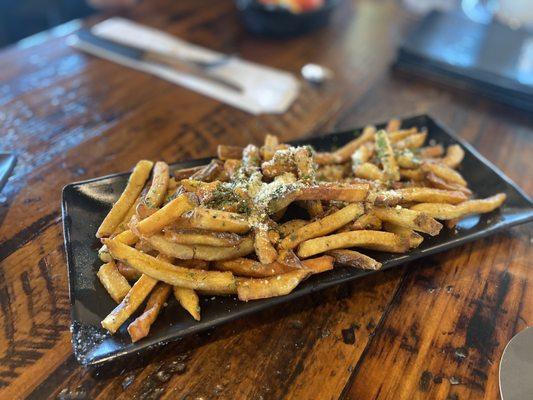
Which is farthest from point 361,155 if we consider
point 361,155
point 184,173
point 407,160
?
point 184,173

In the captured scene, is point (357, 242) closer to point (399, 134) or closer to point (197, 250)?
point (197, 250)

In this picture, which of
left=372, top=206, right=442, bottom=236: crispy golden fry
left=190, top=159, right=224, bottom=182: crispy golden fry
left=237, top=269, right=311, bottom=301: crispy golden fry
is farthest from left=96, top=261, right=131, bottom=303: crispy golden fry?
left=372, top=206, right=442, bottom=236: crispy golden fry

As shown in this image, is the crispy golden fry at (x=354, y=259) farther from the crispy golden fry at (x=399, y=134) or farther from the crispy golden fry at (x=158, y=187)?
the crispy golden fry at (x=399, y=134)

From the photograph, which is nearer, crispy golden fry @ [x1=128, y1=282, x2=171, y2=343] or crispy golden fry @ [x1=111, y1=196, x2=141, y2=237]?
crispy golden fry @ [x1=128, y1=282, x2=171, y2=343]

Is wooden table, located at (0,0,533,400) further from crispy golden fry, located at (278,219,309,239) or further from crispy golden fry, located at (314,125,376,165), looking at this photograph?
crispy golden fry, located at (314,125,376,165)

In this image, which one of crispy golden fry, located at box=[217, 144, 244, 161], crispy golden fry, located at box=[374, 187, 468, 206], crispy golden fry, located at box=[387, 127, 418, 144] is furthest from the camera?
crispy golden fry, located at box=[387, 127, 418, 144]

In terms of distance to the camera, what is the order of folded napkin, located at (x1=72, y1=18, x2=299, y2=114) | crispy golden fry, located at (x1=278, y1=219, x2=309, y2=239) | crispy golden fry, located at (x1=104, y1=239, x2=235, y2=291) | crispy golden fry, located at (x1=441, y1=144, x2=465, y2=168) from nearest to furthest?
1. crispy golden fry, located at (x1=104, y1=239, x2=235, y2=291)
2. crispy golden fry, located at (x1=278, y1=219, x2=309, y2=239)
3. crispy golden fry, located at (x1=441, y1=144, x2=465, y2=168)
4. folded napkin, located at (x1=72, y1=18, x2=299, y2=114)

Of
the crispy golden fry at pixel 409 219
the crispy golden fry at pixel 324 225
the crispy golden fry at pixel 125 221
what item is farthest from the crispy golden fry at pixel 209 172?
the crispy golden fry at pixel 409 219
